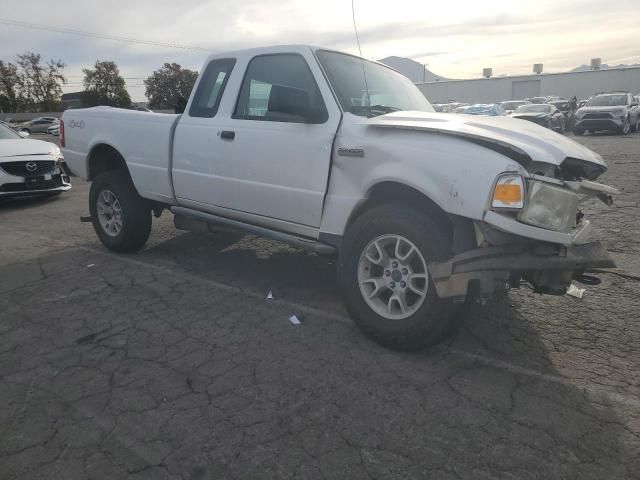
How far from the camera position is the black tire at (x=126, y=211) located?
541 centimetres

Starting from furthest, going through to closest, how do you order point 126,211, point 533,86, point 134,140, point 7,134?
point 533,86 → point 7,134 → point 126,211 → point 134,140

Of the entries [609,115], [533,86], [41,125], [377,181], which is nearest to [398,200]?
[377,181]

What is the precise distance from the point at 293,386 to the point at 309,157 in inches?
67.0

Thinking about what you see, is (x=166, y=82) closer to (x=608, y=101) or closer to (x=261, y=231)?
(x=608, y=101)

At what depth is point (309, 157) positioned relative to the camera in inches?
145

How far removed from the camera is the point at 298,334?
3.58 m

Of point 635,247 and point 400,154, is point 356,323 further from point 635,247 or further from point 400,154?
point 635,247

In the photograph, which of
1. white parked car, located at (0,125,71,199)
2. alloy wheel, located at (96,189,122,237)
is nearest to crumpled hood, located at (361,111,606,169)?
alloy wheel, located at (96,189,122,237)

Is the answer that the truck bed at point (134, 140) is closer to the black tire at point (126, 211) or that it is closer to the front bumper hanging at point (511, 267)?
the black tire at point (126, 211)

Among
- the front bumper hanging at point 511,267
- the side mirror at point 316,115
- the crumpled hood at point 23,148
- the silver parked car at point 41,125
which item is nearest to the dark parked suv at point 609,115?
the crumpled hood at point 23,148

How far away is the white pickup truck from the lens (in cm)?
283

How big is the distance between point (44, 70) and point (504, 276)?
257ft

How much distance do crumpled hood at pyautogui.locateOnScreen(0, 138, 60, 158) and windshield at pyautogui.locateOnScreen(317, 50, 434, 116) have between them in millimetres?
7290

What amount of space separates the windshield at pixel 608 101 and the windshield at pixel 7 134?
2247cm
